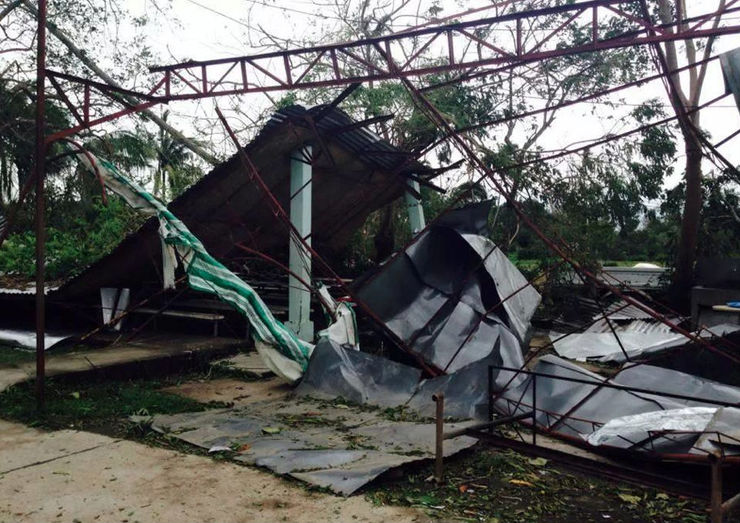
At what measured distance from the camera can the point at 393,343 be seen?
357 inches

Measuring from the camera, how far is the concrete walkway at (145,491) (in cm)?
410

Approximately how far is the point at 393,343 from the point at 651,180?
1156 centimetres

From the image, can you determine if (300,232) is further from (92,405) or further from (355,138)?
(92,405)

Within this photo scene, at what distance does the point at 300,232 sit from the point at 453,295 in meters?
2.67

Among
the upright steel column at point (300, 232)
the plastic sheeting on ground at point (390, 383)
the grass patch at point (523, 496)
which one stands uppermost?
the upright steel column at point (300, 232)

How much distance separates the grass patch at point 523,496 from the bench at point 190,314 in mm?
6539

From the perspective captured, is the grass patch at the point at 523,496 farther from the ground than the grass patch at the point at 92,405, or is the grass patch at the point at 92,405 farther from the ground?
the grass patch at the point at 92,405

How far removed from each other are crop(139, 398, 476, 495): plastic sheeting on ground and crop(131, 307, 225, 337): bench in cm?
392

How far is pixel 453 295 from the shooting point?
9453 mm

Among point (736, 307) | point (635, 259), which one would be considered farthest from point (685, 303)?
point (635, 259)

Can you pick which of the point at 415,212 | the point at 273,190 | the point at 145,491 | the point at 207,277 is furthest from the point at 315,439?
the point at 415,212

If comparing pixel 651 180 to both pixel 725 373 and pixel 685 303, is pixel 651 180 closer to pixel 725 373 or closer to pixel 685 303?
pixel 685 303

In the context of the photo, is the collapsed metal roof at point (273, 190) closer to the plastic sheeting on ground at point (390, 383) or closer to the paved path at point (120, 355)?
the paved path at point (120, 355)

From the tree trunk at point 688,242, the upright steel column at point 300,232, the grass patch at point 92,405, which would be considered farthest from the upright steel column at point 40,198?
the tree trunk at point 688,242
